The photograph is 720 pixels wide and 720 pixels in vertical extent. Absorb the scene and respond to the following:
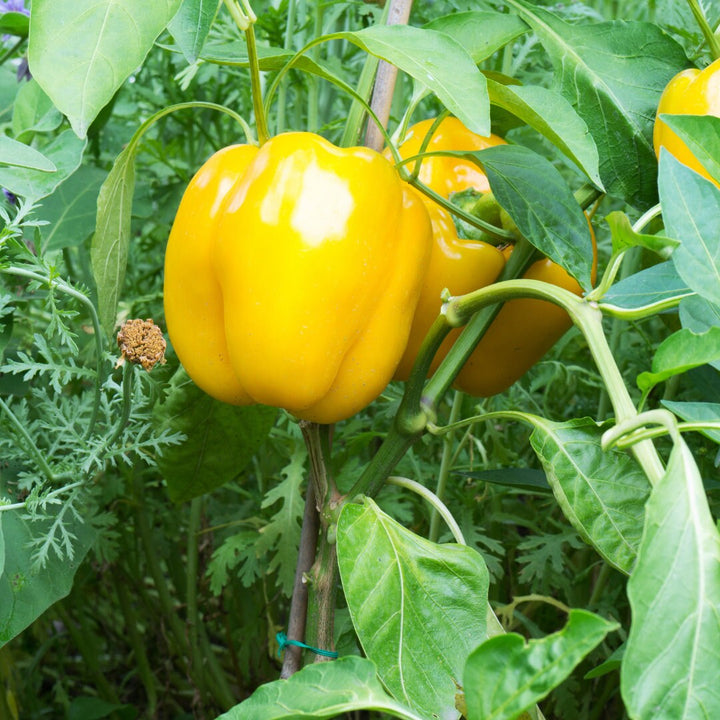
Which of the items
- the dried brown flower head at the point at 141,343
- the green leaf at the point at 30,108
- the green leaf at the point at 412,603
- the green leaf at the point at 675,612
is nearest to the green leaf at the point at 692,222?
the green leaf at the point at 675,612

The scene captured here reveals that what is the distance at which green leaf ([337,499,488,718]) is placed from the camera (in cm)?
51

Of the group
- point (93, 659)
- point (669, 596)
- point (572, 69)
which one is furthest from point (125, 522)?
point (669, 596)

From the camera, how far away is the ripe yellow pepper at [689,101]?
605 millimetres

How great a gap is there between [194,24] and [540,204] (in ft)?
0.80

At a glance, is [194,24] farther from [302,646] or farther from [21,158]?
[302,646]

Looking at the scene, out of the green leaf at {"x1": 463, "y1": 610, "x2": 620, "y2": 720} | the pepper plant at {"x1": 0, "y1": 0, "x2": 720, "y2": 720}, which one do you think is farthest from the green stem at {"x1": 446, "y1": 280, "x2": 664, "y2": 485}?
the green leaf at {"x1": 463, "y1": 610, "x2": 620, "y2": 720}

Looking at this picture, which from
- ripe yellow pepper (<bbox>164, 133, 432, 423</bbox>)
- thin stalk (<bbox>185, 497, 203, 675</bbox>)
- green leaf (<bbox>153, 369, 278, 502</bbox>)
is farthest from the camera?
thin stalk (<bbox>185, 497, 203, 675</bbox>)

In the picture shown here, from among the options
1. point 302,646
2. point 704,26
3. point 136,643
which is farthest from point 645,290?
point 136,643

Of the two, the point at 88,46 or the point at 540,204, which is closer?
the point at 88,46

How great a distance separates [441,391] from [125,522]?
0.58 metres

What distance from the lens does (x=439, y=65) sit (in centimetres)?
49

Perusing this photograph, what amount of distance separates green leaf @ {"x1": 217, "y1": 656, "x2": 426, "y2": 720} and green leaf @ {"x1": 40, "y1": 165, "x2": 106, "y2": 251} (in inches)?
21.2

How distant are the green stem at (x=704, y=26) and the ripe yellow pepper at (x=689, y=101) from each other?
34 millimetres

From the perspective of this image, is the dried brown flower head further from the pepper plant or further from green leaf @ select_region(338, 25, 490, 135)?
green leaf @ select_region(338, 25, 490, 135)
